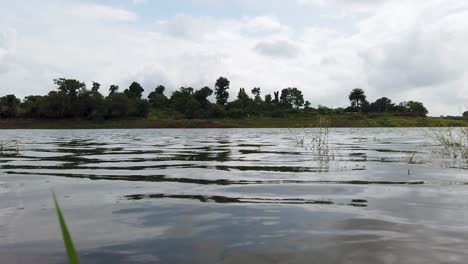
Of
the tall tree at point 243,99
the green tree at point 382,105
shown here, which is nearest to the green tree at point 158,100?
the tall tree at point 243,99

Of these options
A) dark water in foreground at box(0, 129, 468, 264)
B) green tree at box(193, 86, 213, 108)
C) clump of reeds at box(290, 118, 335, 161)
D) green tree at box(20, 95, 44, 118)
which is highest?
green tree at box(193, 86, 213, 108)

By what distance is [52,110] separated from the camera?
12069 centimetres

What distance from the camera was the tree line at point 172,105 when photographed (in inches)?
4759

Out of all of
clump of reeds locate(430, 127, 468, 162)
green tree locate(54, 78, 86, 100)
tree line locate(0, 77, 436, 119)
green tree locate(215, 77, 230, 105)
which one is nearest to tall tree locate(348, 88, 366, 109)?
tree line locate(0, 77, 436, 119)

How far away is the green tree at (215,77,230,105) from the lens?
152375mm

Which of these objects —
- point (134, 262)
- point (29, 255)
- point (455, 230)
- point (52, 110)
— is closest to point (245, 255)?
point (134, 262)

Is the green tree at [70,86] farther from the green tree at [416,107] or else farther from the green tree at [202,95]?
the green tree at [416,107]

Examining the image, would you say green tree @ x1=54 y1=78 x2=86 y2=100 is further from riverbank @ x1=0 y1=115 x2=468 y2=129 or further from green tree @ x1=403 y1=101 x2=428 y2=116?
green tree @ x1=403 y1=101 x2=428 y2=116

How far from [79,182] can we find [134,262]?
22.1 feet

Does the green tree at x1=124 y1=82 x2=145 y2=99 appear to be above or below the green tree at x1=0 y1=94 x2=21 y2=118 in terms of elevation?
above

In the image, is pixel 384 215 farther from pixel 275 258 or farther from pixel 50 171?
pixel 50 171

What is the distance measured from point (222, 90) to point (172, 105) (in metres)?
18.9

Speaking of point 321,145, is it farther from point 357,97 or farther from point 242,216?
point 357,97

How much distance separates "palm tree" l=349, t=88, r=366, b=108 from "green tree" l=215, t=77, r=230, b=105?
4806 centimetres
